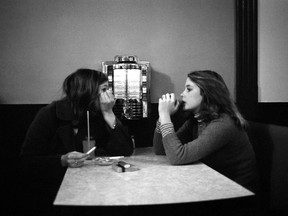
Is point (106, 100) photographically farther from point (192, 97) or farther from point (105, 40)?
point (105, 40)

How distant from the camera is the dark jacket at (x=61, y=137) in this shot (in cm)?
209

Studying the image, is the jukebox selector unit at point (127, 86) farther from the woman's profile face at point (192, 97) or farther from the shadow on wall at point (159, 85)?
the woman's profile face at point (192, 97)

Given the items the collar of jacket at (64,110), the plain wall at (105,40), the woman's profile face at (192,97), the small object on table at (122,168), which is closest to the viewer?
the small object on table at (122,168)

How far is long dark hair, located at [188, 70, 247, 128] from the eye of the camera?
2.00 meters

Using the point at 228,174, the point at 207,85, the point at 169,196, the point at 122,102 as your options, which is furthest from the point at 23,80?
the point at 169,196

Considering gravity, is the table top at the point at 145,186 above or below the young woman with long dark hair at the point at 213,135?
below

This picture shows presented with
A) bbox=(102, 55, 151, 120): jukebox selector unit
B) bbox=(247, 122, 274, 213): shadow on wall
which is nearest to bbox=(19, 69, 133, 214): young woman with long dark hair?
bbox=(102, 55, 151, 120): jukebox selector unit

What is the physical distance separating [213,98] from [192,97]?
143 mm

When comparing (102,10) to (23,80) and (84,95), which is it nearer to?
(23,80)

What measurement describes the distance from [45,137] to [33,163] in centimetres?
22

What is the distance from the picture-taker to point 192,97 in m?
2.12

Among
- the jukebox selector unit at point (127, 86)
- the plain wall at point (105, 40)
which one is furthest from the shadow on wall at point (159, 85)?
the jukebox selector unit at point (127, 86)

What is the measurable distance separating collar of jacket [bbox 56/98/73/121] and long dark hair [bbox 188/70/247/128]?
88cm

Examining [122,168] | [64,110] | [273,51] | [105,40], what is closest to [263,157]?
[122,168]
